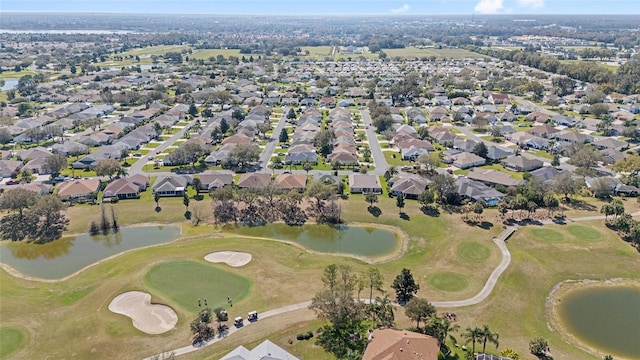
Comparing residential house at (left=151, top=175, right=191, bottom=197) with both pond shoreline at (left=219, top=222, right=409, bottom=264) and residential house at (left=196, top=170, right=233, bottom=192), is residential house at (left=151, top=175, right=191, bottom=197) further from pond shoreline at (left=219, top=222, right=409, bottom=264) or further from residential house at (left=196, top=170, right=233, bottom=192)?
pond shoreline at (left=219, top=222, right=409, bottom=264)

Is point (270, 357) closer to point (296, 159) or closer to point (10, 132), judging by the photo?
point (296, 159)

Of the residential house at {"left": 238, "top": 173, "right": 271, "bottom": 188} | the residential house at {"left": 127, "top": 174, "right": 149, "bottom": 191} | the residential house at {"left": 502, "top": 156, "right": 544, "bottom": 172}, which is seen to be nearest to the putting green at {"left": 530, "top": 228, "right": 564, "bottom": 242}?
the residential house at {"left": 502, "top": 156, "right": 544, "bottom": 172}

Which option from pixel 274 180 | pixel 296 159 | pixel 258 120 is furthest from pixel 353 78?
pixel 274 180

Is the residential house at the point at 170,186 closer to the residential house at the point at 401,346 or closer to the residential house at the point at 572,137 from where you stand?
the residential house at the point at 401,346

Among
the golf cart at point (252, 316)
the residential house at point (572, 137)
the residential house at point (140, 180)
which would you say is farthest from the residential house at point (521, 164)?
the residential house at point (140, 180)

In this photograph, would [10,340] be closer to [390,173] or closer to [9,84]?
[390,173]

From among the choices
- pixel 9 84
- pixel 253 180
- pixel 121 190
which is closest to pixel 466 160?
pixel 253 180
